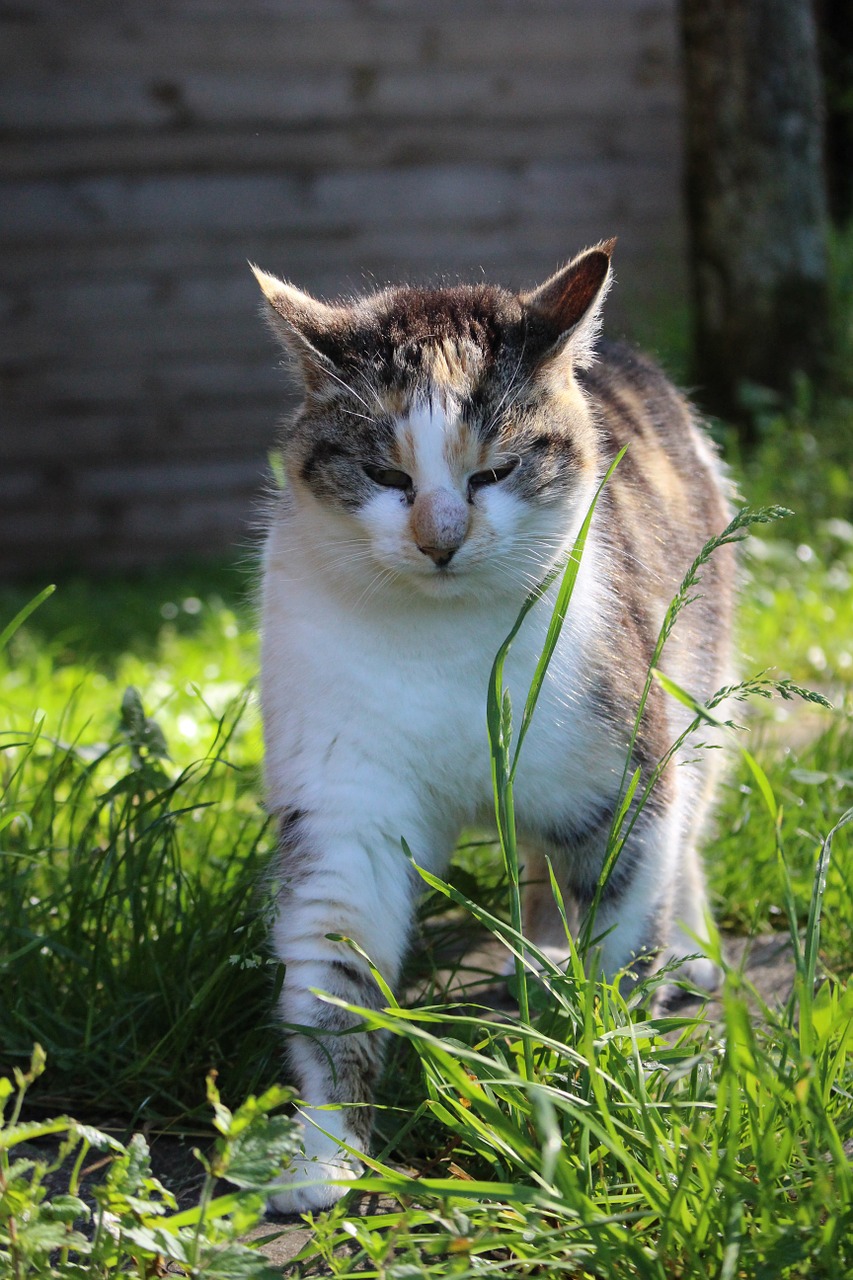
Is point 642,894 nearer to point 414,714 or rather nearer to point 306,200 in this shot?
point 414,714

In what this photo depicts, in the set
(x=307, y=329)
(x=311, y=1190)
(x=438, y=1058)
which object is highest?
(x=307, y=329)

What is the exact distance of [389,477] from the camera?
70.7 inches

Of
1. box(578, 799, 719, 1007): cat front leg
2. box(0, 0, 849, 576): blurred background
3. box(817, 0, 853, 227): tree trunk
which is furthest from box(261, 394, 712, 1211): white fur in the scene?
box(817, 0, 853, 227): tree trunk

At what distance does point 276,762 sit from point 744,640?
6.06 ft

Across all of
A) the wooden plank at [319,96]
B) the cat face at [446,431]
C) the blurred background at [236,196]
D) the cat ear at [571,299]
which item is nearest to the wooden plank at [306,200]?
the blurred background at [236,196]

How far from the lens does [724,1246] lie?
1216 millimetres

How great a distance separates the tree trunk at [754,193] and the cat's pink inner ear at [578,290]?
130 inches

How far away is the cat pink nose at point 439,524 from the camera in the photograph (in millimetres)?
1677

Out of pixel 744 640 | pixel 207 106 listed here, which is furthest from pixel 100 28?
pixel 744 640

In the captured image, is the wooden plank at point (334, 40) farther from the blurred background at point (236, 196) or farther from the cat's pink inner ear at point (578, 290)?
the cat's pink inner ear at point (578, 290)

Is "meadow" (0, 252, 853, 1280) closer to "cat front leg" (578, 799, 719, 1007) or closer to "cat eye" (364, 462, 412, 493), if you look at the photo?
"cat front leg" (578, 799, 719, 1007)

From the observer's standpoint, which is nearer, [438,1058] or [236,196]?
[438,1058]

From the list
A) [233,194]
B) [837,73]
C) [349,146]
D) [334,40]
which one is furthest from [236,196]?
[837,73]

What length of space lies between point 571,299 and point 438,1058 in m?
1.08
